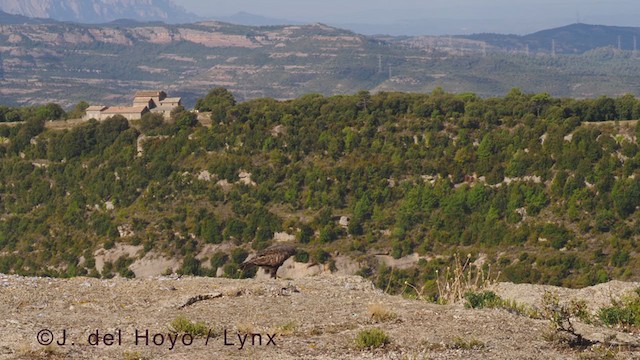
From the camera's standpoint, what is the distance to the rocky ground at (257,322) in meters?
10.5

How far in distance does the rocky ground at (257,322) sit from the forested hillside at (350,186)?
69.5 feet

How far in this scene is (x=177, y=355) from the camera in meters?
10.5

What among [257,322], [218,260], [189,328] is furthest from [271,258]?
[218,260]

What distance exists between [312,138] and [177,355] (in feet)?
122

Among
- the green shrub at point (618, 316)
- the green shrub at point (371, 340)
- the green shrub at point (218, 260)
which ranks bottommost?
the green shrub at point (218, 260)

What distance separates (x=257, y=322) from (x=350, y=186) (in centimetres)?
3235

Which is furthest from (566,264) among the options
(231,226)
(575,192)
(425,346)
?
(425,346)

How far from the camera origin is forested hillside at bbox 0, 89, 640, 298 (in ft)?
124

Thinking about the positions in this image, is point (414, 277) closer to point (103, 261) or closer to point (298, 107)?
point (103, 261)

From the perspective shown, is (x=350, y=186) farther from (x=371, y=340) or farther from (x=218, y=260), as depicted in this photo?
(x=371, y=340)

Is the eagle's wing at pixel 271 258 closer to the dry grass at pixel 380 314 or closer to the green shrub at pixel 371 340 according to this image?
the dry grass at pixel 380 314

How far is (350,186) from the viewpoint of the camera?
44.0m

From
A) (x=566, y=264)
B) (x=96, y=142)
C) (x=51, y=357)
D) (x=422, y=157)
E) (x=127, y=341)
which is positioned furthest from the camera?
(x=96, y=142)

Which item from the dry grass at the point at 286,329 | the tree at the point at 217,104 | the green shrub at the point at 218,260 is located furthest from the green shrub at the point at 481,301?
the tree at the point at 217,104
